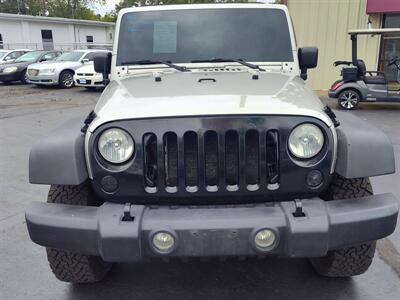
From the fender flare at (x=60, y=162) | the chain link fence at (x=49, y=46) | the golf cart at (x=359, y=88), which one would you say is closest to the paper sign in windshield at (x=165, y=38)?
the fender flare at (x=60, y=162)

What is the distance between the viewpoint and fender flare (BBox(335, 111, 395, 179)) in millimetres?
2332

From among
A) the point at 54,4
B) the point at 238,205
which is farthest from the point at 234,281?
the point at 54,4

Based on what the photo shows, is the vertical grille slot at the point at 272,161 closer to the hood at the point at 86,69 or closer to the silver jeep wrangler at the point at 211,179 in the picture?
the silver jeep wrangler at the point at 211,179

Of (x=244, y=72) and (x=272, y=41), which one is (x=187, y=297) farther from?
(x=272, y=41)

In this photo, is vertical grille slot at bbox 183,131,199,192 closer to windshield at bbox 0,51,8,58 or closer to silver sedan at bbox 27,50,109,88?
silver sedan at bbox 27,50,109,88

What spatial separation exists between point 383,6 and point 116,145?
42.7ft

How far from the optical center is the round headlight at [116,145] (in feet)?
7.57

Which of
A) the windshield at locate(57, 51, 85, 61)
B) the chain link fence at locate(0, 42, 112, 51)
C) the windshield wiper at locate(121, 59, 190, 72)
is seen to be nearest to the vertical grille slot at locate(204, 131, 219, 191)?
the windshield wiper at locate(121, 59, 190, 72)

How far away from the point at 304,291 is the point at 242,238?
3.42 feet

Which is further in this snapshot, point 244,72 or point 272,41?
point 272,41

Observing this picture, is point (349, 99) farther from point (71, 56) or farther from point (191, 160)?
point (71, 56)

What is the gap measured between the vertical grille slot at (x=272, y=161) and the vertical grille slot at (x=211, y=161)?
0.95ft

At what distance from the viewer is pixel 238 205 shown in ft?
7.75

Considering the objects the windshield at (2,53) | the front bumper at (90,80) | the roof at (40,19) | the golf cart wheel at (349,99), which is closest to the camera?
the golf cart wheel at (349,99)
